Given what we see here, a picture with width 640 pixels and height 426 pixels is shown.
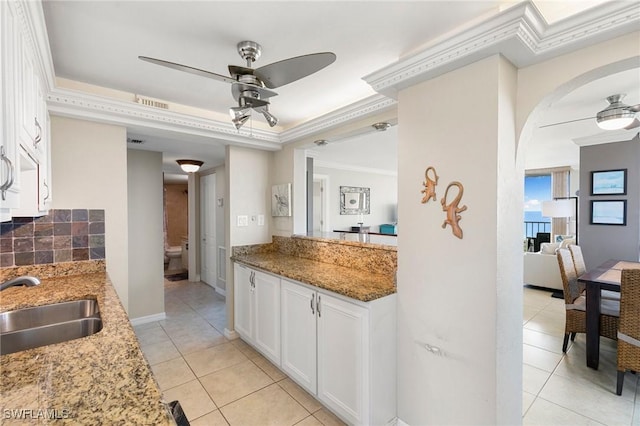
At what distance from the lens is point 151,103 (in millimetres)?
2523

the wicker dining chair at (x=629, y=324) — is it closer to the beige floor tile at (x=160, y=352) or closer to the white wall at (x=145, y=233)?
the beige floor tile at (x=160, y=352)

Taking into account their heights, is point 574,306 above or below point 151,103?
below

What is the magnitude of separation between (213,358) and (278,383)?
0.82 meters

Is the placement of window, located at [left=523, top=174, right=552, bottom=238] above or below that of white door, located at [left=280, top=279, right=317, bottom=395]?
above

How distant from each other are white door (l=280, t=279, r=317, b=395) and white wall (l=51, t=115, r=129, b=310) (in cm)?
148

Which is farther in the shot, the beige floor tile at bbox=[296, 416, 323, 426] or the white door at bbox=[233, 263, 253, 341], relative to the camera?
the white door at bbox=[233, 263, 253, 341]

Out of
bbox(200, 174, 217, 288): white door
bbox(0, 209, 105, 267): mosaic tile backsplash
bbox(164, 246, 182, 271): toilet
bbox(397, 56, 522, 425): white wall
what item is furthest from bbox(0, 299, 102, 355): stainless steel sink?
bbox(164, 246, 182, 271): toilet

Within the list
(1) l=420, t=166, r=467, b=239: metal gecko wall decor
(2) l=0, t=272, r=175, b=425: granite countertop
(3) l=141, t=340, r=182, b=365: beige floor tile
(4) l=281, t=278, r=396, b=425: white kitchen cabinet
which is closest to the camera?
(2) l=0, t=272, r=175, b=425: granite countertop

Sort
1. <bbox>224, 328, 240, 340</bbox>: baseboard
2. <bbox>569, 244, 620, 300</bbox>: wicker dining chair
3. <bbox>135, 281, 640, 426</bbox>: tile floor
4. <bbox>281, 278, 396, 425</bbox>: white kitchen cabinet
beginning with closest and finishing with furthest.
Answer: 1. <bbox>281, 278, 396, 425</bbox>: white kitchen cabinet
2. <bbox>135, 281, 640, 426</bbox>: tile floor
3. <bbox>569, 244, 620, 300</bbox>: wicker dining chair
4. <bbox>224, 328, 240, 340</bbox>: baseboard

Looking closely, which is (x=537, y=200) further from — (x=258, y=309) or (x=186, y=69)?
(x=186, y=69)

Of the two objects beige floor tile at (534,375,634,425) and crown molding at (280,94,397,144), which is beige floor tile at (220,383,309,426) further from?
crown molding at (280,94,397,144)

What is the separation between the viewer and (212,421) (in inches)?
80.7

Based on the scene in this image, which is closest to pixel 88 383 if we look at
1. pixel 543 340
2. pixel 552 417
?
pixel 552 417

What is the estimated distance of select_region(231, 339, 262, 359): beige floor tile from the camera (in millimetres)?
2945
